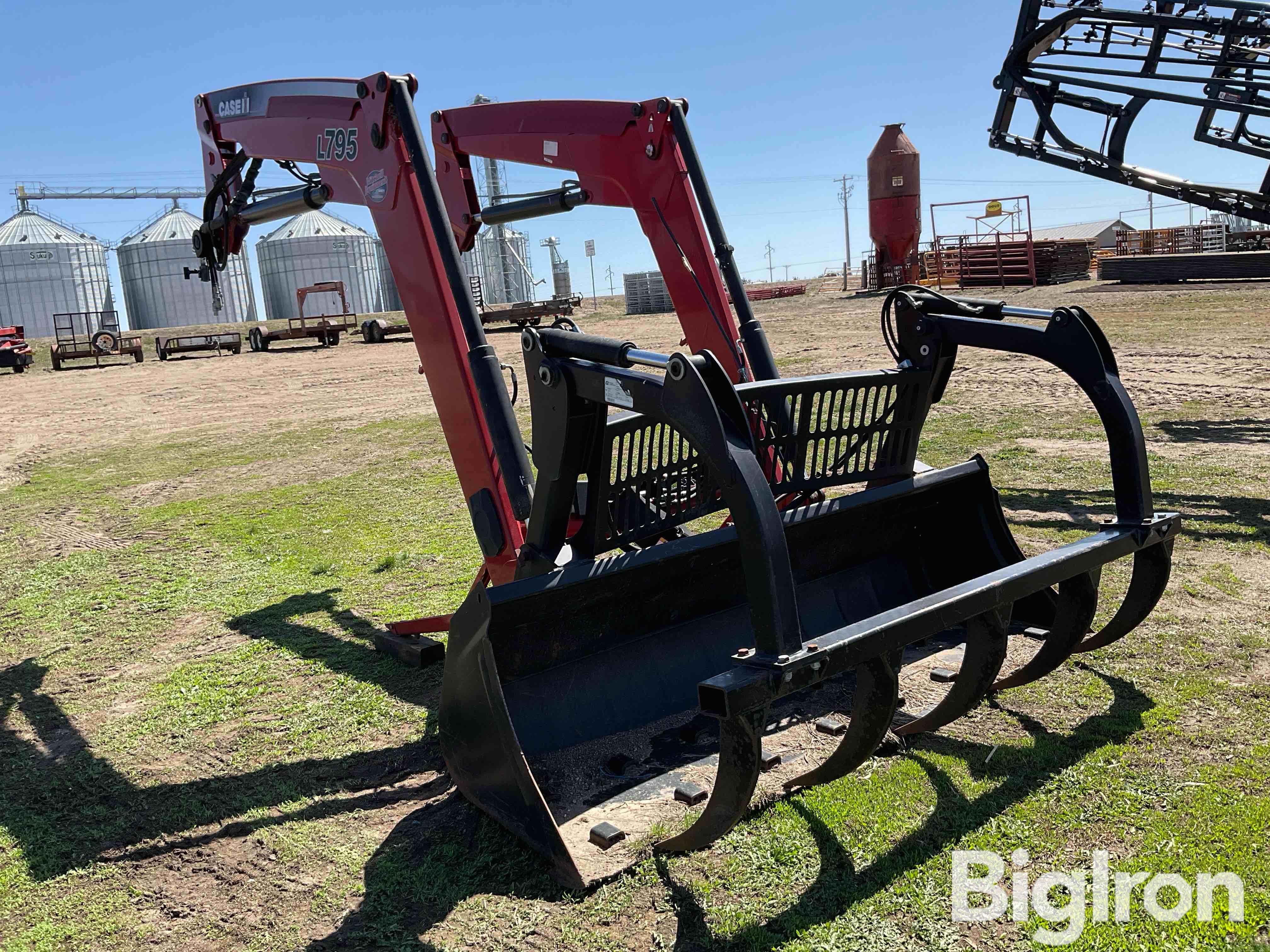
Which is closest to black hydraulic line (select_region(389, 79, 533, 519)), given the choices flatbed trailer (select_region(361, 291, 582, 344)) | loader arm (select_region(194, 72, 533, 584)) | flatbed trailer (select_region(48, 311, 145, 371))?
loader arm (select_region(194, 72, 533, 584))

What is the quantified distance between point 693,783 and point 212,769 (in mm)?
1921

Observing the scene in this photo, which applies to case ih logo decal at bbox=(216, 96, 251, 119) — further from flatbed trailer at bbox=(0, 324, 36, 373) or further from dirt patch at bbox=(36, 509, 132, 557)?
flatbed trailer at bbox=(0, 324, 36, 373)

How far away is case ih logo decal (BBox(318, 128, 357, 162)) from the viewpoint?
15.5ft

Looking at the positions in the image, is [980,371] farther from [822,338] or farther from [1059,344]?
[1059,344]

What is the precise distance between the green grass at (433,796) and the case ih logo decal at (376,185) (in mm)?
2155

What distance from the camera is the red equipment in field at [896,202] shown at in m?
32.4

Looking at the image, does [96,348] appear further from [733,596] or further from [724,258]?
[733,596]

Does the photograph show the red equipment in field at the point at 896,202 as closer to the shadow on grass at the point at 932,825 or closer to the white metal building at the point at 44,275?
the shadow on grass at the point at 932,825

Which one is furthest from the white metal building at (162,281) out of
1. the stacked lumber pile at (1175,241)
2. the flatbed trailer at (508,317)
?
the stacked lumber pile at (1175,241)

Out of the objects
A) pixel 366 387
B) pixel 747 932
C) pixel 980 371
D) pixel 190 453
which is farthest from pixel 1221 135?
pixel 366 387

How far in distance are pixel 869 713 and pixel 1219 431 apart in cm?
786

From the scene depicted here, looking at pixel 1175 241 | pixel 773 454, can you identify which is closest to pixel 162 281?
pixel 1175 241

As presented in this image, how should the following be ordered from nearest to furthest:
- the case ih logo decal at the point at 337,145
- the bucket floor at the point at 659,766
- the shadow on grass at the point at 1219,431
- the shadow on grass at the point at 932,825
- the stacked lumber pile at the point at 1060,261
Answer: the shadow on grass at the point at 932,825
the bucket floor at the point at 659,766
the case ih logo decal at the point at 337,145
the shadow on grass at the point at 1219,431
the stacked lumber pile at the point at 1060,261

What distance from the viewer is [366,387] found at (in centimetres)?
1959
